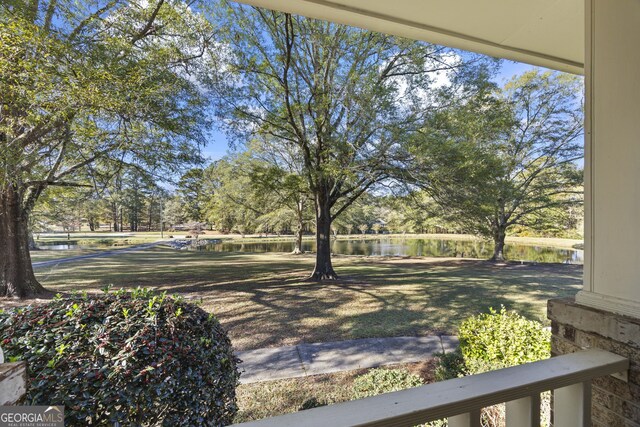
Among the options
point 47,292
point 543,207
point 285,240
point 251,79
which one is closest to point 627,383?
point 251,79

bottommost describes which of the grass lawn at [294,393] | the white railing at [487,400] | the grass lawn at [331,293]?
the grass lawn at [331,293]

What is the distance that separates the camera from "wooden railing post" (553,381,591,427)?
0.85 meters

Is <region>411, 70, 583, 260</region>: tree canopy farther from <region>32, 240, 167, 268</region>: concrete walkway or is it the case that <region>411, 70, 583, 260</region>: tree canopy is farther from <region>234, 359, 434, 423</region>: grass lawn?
<region>32, 240, 167, 268</region>: concrete walkway

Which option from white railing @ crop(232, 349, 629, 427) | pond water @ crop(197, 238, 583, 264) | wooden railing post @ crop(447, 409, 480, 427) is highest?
white railing @ crop(232, 349, 629, 427)

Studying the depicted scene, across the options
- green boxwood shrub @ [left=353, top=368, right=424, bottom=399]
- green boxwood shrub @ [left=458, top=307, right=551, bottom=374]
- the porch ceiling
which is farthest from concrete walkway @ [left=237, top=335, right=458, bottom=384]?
the porch ceiling

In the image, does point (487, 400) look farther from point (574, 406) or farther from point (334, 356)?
point (334, 356)

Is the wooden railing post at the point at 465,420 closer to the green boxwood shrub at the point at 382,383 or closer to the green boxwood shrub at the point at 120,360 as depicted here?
the green boxwood shrub at the point at 120,360

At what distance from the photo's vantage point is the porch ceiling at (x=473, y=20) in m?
1.39

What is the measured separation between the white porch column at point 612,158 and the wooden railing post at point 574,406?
33 centimetres

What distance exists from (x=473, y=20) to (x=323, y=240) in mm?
7233

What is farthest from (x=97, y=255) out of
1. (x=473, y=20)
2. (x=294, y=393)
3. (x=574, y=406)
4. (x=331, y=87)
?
(x=574, y=406)

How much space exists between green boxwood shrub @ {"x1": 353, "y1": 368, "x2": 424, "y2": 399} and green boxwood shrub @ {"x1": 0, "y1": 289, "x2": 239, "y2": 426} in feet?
4.02


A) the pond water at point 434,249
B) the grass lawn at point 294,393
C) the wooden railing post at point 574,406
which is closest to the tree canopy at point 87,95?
the grass lawn at point 294,393

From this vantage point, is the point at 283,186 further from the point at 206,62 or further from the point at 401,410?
the point at 401,410
